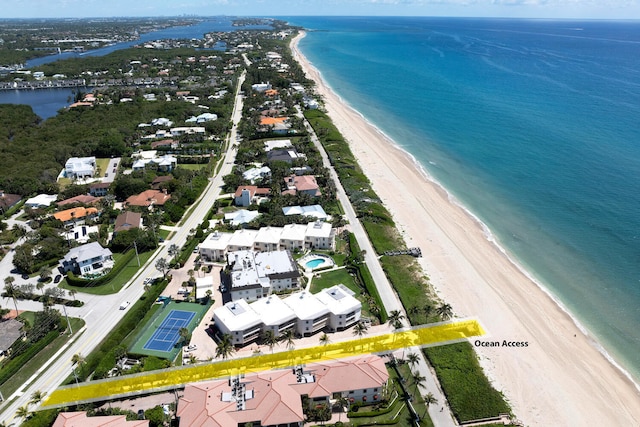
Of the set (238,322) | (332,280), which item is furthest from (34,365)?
(332,280)

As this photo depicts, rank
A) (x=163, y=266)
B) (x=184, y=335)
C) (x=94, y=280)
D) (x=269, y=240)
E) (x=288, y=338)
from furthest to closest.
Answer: (x=269, y=240) < (x=163, y=266) < (x=94, y=280) < (x=184, y=335) < (x=288, y=338)

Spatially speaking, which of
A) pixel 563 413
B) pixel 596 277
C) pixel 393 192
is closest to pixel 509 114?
pixel 393 192

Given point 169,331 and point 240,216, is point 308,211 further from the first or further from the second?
point 169,331

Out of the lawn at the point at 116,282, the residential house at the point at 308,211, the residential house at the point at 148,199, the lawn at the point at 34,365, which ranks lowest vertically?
the lawn at the point at 34,365

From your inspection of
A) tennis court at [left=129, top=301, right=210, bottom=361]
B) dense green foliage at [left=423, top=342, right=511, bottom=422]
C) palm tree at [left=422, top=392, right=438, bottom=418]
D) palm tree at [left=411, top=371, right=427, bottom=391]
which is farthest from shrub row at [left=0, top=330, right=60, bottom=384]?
dense green foliage at [left=423, top=342, right=511, bottom=422]

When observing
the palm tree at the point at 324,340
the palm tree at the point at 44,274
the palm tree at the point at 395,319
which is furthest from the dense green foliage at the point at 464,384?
the palm tree at the point at 44,274

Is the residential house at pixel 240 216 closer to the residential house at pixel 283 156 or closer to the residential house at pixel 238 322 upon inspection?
the residential house at pixel 283 156
